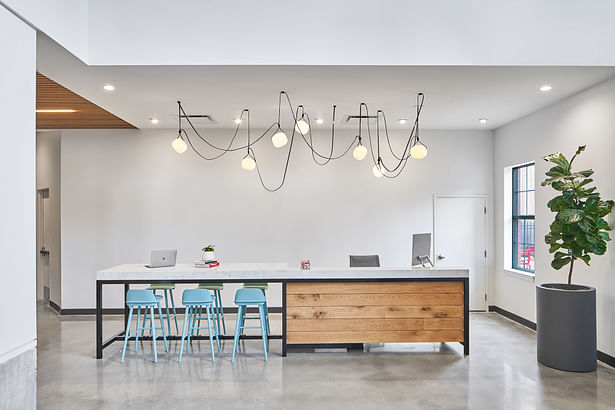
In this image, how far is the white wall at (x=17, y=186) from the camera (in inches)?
123

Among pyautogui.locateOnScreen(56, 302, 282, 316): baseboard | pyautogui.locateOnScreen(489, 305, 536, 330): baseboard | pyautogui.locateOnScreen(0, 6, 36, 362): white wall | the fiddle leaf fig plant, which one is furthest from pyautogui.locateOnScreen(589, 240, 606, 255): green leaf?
pyautogui.locateOnScreen(0, 6, 36, 362): white wall

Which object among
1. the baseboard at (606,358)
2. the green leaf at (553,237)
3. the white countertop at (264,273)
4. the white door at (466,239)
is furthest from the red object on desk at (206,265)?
the baseboard at (606,358)

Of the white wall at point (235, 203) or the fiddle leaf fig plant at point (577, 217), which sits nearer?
the fiddle leaf fig plant at point (577, 217)

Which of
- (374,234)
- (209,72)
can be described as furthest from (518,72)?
(374,234)

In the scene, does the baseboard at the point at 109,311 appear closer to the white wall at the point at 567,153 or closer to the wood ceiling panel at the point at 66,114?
the wood ceiling panel at the point at 66,114

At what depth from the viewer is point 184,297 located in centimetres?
514

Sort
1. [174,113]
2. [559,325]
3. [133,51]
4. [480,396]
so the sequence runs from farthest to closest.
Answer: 1. [174,113]
2. [559,325]
3. [133,51]
4. [480,396]

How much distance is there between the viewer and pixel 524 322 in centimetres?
671

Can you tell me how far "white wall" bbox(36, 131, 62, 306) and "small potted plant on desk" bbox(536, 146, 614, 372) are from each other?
23.3ft

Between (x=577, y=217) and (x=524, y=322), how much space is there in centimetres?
260

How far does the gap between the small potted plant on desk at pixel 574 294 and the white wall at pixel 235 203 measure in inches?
116

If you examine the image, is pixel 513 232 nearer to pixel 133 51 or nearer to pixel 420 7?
pixel 420 7

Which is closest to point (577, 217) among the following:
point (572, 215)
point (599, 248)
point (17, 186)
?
point (572, 215)

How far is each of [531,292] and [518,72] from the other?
10.7 ft
